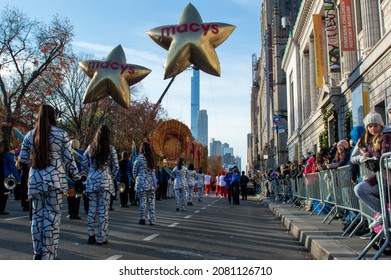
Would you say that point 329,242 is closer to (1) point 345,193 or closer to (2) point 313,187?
(1) point 345,193

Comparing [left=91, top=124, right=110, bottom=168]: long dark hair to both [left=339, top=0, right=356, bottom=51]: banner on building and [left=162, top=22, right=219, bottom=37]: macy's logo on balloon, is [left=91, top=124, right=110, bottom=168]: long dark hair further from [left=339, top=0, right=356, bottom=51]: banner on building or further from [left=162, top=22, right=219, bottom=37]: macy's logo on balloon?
[left=339, top=0, right=356, bottom=51]: banner on building

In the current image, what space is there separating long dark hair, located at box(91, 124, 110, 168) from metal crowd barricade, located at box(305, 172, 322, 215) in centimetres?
588

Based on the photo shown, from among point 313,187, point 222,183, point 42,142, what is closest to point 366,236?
point 313,187

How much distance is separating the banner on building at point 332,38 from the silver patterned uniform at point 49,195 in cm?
2442

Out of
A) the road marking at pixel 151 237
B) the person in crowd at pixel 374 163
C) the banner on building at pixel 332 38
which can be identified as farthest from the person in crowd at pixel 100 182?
the banner on building at pixel 332 38

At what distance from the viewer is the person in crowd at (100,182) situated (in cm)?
765

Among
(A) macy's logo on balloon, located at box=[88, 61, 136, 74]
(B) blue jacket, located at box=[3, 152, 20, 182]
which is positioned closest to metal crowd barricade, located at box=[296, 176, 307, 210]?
(A) macy's logo on balloon, located at box=[88, 61, 136, 74]

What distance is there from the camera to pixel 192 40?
1245cm

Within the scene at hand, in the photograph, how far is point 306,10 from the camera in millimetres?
39125

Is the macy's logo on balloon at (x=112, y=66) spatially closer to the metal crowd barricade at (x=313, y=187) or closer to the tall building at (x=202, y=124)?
the metal crowd barricade at (x=313, y=187)

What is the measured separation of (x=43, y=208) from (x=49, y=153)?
2.24ft

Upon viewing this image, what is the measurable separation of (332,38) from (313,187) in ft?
58.6

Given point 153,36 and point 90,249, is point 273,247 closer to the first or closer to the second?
point 90,249
